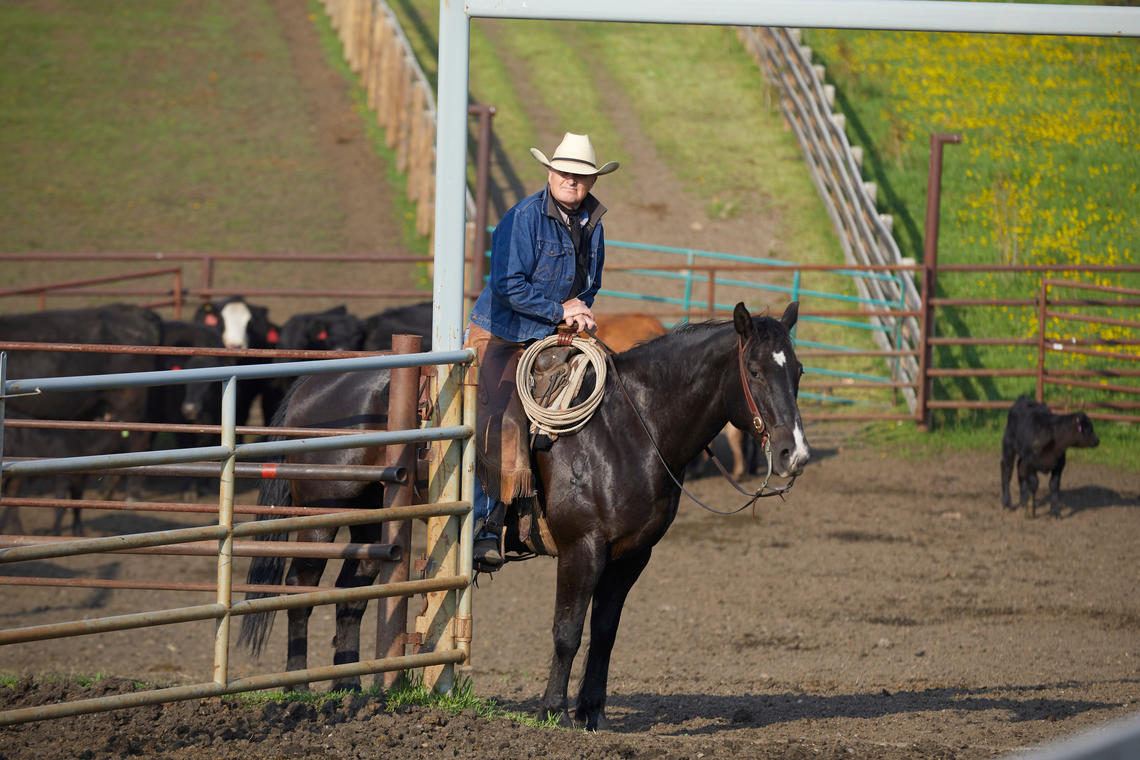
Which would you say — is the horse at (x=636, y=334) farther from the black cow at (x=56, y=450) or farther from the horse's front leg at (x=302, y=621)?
the horse's front leg at (x=302, y=621)

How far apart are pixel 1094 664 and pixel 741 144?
1649 cm

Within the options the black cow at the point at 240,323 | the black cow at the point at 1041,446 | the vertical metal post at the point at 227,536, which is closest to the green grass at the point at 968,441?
the black cow at the point at 1041,446

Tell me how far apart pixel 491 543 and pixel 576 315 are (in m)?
1.06

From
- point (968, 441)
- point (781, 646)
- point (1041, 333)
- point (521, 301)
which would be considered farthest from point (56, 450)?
point (1041, 333)

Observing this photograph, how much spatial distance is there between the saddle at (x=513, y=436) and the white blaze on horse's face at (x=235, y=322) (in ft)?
28.4

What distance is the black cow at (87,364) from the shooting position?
11375mm

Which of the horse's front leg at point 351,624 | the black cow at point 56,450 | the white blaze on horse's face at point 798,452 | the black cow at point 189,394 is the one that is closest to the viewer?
the white blaze on horse's face at point 798,452

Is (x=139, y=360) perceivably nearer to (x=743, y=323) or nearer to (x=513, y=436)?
(x=513, y=436)

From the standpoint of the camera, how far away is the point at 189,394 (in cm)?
1192

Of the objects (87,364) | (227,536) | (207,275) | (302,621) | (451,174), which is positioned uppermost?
(451,174)

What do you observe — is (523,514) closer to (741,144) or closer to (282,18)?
(741,144)

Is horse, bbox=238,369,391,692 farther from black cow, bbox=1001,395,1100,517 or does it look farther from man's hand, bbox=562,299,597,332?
black cow, bbox=1001,395,1100,517

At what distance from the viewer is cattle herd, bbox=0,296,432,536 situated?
35.5 feet

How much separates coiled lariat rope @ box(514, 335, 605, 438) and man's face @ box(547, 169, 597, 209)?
24.7 inches
